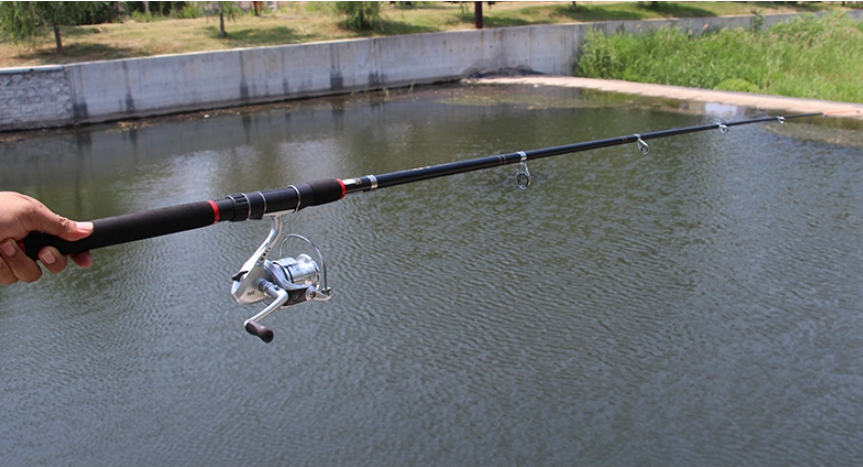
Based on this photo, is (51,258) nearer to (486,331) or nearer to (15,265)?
(15,265)

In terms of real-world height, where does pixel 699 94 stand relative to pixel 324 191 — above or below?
Answer: below

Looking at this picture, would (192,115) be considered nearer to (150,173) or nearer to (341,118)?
(341,118)

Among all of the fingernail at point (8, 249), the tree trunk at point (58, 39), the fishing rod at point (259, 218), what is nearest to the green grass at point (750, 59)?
the tree trunk at point (58, 39)

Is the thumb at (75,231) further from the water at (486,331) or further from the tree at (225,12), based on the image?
the tree at (225,12)

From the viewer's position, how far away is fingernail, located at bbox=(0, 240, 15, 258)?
1.92 m

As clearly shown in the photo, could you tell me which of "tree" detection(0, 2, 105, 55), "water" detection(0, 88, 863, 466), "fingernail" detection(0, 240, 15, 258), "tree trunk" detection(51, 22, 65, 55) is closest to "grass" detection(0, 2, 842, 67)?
"tree trunk" detection(51, 22, 65, 55)

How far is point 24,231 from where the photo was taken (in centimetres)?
193

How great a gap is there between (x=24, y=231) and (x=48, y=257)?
108 mm

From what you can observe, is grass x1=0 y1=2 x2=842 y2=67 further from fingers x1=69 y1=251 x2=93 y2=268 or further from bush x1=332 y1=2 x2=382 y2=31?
fingers x1=69 y1=251 x2=93 y2=268

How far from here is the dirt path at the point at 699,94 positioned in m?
15.2

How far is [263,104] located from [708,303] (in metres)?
14.1

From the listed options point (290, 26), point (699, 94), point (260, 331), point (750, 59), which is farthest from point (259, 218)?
point (290, 26)

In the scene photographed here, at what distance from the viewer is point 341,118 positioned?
55.3 feet

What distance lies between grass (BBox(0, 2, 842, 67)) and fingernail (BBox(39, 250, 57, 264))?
1706 centimetres
